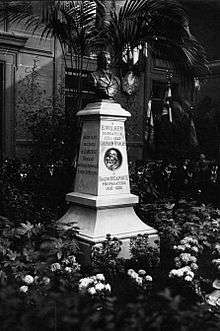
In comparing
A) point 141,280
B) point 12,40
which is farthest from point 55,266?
point 12,40

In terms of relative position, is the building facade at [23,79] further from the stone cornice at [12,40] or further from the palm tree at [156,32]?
the palm tree at [156,32]

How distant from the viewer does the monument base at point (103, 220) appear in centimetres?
487

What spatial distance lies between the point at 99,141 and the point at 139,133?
6184 millimetres

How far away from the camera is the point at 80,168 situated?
538 cm

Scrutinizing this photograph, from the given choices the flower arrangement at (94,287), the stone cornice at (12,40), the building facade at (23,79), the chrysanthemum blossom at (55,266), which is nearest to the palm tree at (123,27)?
the stone cornice at (12,40)

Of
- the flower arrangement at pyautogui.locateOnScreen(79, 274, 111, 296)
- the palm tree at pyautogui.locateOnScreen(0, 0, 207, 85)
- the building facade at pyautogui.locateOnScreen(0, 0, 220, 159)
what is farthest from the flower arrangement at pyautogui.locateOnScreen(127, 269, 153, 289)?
the building facade at pyautogui.locateOnScreen(0, 0, 220, 159)

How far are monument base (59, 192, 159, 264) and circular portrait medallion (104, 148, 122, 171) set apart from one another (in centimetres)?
35

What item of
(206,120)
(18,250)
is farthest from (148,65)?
(18,250)

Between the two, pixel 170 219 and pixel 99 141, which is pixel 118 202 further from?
pixel 170 219

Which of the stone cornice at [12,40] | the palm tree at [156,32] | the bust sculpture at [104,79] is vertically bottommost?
the bust sculpture at [104,79]

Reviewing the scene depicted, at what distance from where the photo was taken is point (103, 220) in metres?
5.05

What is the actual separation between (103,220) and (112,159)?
722 millimetres

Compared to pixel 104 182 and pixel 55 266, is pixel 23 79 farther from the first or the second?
pixel 55 266

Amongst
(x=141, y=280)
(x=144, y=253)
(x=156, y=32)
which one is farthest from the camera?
(x=156, y=32)
